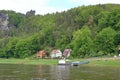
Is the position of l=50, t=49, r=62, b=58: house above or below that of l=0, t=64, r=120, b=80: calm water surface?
above

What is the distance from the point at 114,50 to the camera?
15862 cm

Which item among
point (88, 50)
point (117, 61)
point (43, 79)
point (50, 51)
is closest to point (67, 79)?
point (43, 79)

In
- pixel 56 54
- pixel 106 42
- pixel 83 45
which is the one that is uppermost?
pixel 106 42

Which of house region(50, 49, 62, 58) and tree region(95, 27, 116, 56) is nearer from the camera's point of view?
tree region(95, 27, 116, 56)

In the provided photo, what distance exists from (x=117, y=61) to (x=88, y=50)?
3768 cm

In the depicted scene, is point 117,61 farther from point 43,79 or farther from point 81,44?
point 43,79

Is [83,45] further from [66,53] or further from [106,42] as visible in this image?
[66,53]

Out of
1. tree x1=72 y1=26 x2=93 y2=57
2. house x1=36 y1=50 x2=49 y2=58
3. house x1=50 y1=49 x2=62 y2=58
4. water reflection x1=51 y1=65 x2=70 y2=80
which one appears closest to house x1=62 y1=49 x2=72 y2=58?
house x1=50 y1=49 x2=62 y2=58

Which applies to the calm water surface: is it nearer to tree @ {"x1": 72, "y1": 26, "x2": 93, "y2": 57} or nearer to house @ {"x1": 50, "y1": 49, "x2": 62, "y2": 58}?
tree @ {"x1": 72, "y1": 26, "x2": 93, "y2": 57}

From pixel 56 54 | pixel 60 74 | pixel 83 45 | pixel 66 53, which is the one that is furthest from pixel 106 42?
pixel 60 74

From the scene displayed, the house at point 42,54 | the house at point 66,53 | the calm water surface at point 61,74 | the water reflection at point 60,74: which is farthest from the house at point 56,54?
the calm water surface at point 61,74

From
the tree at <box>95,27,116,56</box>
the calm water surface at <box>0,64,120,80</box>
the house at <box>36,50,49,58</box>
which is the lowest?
the calm water surface at <box>0,64,120,80</box>

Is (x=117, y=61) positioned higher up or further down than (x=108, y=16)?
further down

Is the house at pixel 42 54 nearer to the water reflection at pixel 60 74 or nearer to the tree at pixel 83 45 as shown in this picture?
the tree at pixel 83 45
